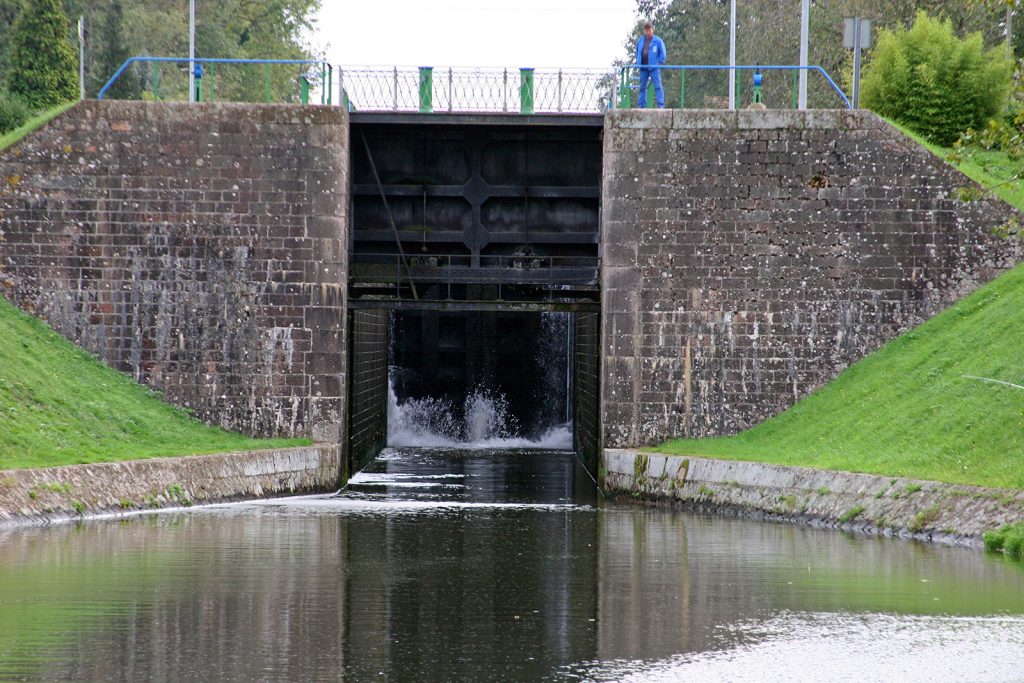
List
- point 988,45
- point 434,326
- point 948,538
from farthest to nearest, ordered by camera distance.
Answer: point 988,45 → point 434,326 → point 948,538

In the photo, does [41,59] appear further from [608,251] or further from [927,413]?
[927,413]

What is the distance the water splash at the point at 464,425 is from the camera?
1379 inches

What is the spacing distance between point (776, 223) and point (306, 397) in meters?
7.46

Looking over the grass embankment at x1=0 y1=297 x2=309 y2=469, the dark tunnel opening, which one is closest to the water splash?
the dark tunnel opening

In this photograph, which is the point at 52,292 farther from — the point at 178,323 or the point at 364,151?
the point at 364,151

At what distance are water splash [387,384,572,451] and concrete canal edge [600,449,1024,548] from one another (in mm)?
13053

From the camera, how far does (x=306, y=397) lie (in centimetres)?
2188

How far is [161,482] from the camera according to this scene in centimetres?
1788

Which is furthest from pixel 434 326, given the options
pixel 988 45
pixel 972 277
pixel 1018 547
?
pixel 1018 547

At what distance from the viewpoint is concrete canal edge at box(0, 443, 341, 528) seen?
51.8 feet

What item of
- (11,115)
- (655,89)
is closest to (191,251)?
(655,89)

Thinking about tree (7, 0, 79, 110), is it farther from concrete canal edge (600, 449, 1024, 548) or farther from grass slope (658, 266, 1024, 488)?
grass slope (658, 266, 1024, 488)

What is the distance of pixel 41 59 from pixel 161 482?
26062 mm

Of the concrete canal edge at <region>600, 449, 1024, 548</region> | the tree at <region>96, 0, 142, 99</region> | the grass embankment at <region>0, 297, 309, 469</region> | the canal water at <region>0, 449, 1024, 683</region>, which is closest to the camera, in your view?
the canal water at <region>0, 449, 1024, 683</region>
